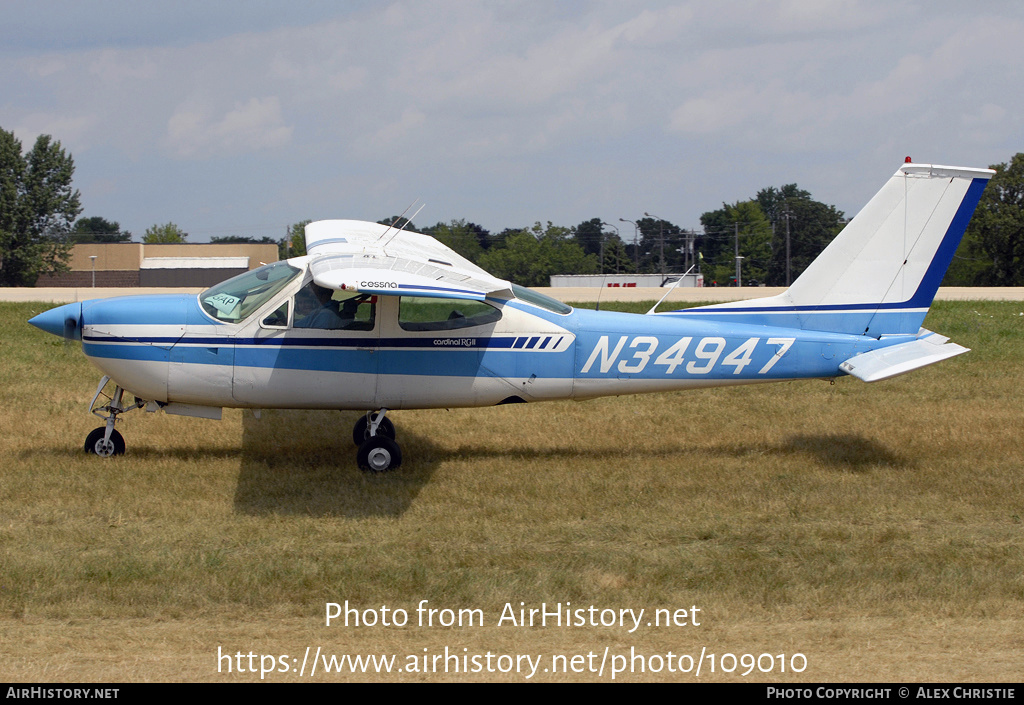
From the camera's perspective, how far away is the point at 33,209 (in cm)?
7106

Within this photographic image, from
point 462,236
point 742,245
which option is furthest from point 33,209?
point 742,245

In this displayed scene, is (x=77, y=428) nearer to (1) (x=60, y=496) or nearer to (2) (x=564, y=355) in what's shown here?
(1) (x=60, y=496)

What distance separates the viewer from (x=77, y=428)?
35.9ft

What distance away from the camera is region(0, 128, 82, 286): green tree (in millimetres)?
69750

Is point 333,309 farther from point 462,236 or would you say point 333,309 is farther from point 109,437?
point 462,236

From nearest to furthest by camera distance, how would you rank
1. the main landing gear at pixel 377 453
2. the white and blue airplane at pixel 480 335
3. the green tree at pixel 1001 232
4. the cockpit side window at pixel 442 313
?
the white and blue airplane at pixel 480 335 < the cockpit side window at pixel 442 313 < the main landing gear at pixel 377 453 < the green tree at pixel 1001 232

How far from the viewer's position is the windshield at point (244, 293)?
8.99 meters

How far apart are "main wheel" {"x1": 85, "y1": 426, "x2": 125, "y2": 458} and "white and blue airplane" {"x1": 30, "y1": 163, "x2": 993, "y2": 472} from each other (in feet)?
0.07

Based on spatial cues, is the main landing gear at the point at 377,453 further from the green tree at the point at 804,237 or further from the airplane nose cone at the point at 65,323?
the green tree at the point at 804,237

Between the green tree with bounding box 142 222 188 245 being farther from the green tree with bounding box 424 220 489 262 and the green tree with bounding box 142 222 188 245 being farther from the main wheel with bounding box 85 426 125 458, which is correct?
the main wheel with bounding box 85 426 125 458

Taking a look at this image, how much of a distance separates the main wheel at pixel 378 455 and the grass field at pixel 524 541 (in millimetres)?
180

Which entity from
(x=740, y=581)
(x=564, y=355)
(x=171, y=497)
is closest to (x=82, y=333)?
(x=171, y=497)

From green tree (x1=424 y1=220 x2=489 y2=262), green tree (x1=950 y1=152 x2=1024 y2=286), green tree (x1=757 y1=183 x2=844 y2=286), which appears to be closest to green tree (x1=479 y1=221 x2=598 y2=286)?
green tree (x1=424 y1=220 x2=489 y2=262)

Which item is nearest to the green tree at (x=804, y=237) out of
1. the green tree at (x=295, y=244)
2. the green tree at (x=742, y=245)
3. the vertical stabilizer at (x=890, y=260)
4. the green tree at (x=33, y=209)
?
the green tree at (x=742, y=245)
